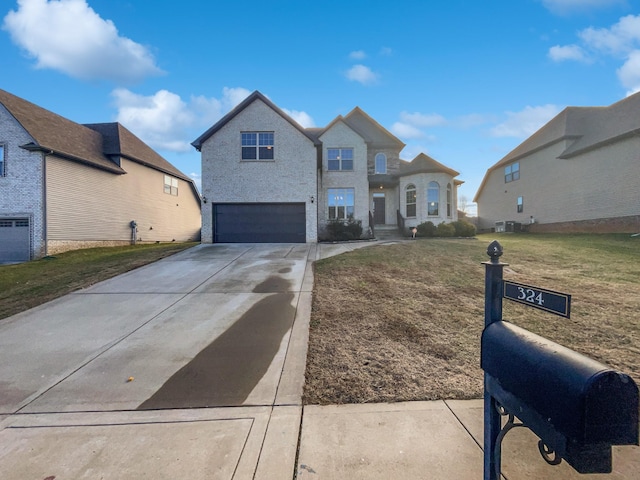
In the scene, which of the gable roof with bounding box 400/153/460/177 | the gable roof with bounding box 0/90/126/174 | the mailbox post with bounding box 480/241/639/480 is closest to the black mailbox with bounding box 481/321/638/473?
the mailbox post with bounding box 480/241/639/480

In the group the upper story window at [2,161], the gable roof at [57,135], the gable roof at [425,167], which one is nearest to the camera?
the upper story window at [2,161]

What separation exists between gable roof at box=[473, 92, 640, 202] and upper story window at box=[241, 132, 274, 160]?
1814 centimetres

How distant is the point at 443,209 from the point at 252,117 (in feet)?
41.3

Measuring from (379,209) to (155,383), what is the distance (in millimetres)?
19616

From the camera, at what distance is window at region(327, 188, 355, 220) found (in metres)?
19.4

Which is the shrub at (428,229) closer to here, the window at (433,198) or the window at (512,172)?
the window at (433,198)

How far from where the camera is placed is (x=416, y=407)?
10.9 feet

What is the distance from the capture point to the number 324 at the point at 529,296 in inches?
75.3

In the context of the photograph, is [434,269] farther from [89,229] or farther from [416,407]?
[89,229]

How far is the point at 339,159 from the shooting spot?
1964cm

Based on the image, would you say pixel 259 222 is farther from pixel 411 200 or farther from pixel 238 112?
pixel 411 200

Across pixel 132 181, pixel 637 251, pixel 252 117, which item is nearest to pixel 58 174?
pixel 132 181

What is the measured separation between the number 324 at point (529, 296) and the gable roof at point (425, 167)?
1886 cm

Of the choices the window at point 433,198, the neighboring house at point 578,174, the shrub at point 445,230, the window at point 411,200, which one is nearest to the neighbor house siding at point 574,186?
the neighboring house at point 578,174
